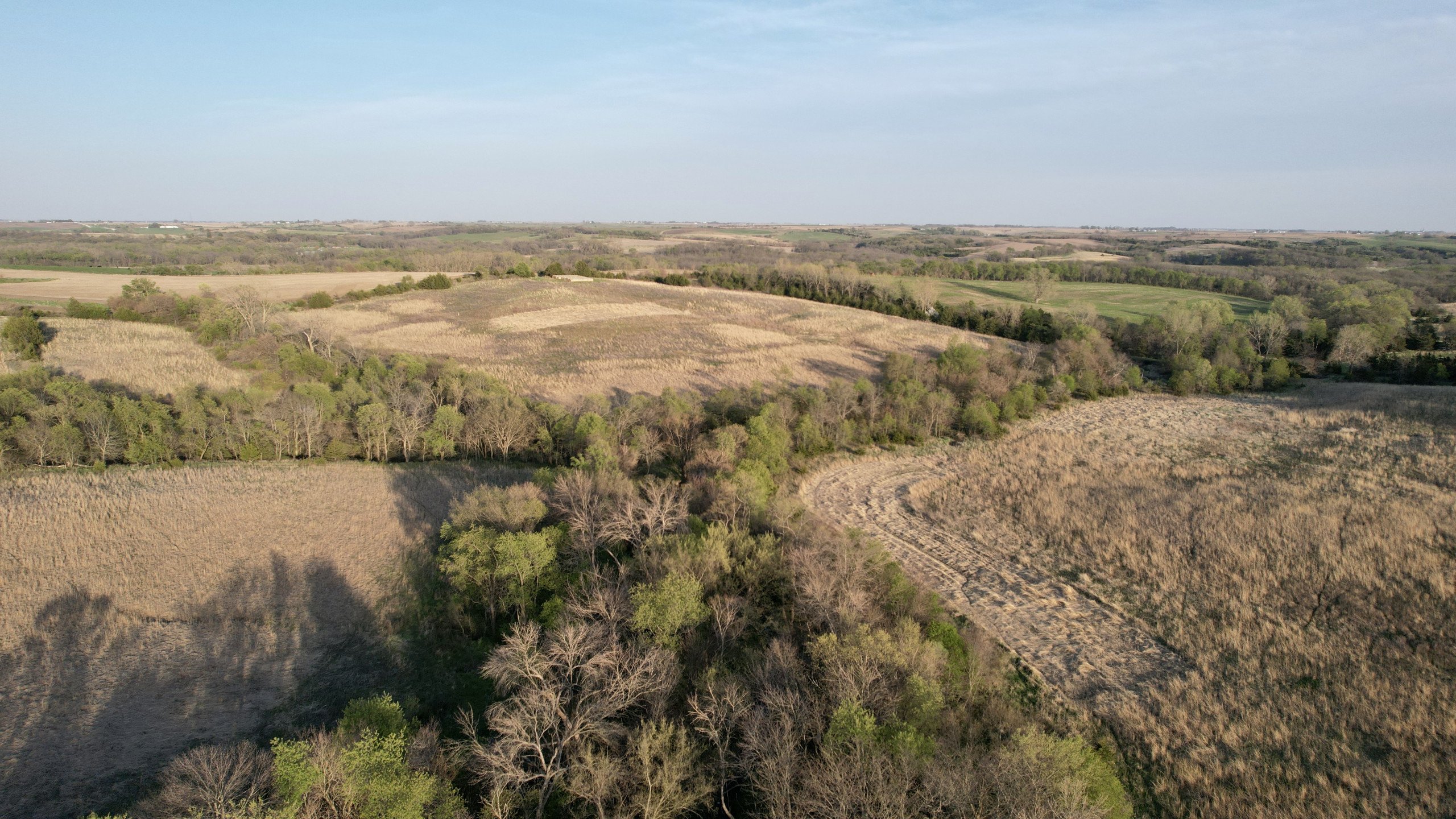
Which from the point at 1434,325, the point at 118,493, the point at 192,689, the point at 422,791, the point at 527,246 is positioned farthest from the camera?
the point at 527,246

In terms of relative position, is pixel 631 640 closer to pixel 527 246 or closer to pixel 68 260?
pixel 68 260

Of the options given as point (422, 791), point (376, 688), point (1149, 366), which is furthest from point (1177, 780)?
point (1149, 366)

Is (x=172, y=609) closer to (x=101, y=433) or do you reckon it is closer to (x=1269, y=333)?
(x=101, y=433)

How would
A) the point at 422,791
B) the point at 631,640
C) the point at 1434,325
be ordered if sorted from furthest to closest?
1. the point at 1434,325
2. the point at 631,640
3. the point at 422,791

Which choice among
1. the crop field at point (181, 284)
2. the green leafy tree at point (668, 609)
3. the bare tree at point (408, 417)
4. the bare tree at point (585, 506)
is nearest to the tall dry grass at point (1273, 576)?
the green leafy tree at point (668, 609)

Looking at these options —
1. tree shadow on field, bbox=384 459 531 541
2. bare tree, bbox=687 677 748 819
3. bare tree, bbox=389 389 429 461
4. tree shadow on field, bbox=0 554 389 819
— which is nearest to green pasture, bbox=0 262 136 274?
bare tree, bbox=389 389 429 461

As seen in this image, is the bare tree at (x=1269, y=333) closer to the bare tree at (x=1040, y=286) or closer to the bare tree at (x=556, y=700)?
the bare tree at (x=1040, y=286)

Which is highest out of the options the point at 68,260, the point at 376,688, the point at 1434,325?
the point at 68,260
